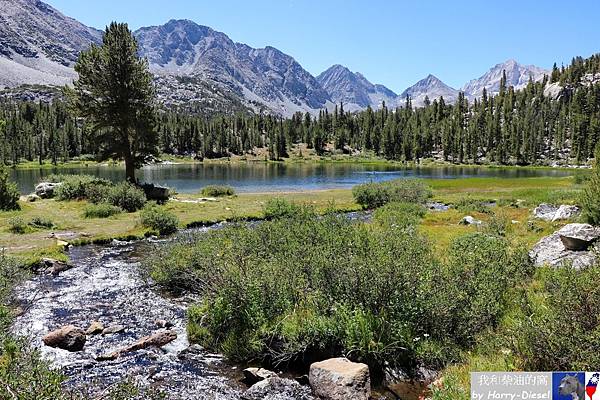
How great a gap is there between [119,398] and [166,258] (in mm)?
13974

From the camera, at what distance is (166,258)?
2097 centimetres

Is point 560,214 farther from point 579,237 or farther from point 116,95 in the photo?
point 116,95

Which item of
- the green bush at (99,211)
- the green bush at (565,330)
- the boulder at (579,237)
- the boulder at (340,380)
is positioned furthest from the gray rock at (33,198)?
the green bush at (565,330)

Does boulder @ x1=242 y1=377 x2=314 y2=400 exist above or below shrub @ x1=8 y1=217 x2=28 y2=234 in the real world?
below

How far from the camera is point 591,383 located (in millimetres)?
7402

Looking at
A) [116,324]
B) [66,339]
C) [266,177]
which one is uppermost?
[266,177]

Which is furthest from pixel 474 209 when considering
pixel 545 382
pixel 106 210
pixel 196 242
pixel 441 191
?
pixel 545 382

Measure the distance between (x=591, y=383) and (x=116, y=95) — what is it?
52.1 metres

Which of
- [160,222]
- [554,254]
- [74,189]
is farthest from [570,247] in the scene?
[74,189]

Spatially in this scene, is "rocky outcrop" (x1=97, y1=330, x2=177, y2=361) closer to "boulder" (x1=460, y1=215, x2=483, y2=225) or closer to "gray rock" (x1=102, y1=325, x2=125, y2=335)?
"gray rock" (x1=102, y1=325, x2=125, y2=335)

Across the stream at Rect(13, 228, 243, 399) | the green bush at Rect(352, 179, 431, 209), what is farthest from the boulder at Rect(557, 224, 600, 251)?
the green bush at Rect(352, 179, 431, 209)

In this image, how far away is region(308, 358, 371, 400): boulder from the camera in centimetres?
1067

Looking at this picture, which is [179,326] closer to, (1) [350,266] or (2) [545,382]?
(1) [350,266]

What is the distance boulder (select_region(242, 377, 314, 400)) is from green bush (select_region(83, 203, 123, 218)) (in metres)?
33.0
